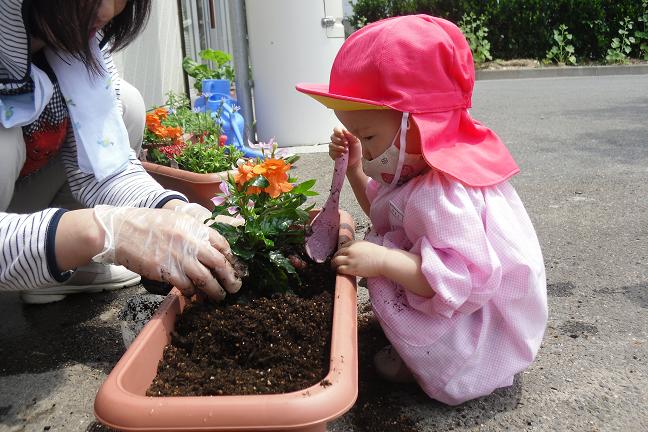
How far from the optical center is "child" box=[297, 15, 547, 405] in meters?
1.46

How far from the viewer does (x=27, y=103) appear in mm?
1759

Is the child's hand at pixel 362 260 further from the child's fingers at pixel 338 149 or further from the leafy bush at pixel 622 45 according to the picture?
the leafy bush at pixel 622 45

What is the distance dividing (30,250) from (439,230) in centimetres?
96

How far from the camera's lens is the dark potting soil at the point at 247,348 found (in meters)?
1.28

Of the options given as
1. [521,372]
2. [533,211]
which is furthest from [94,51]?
[533,211]

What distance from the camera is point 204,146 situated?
3.23m

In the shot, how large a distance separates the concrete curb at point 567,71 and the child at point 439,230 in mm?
11622

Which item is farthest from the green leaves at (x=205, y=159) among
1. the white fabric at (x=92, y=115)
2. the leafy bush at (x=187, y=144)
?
the white fabric at (x=92, y=115)

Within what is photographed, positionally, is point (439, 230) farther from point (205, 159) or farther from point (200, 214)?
point (205, 159)

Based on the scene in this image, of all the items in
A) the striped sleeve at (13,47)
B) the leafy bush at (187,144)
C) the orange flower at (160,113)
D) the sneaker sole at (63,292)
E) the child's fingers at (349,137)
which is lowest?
the sneaker sole at (63,292)

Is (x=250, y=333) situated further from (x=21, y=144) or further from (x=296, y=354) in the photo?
(x=21, y=144)

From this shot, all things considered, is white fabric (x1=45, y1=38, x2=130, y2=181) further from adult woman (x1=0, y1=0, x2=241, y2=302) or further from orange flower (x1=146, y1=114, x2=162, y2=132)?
orange flower (x1=146, y1=114, x2=162, y2=132)

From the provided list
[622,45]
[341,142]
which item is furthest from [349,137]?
[622,45]

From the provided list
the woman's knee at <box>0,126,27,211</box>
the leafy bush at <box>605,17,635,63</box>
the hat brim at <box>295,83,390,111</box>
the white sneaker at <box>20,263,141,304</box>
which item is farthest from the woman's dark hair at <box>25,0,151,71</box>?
the leafy bush at <box>605,17,635,63</box>
